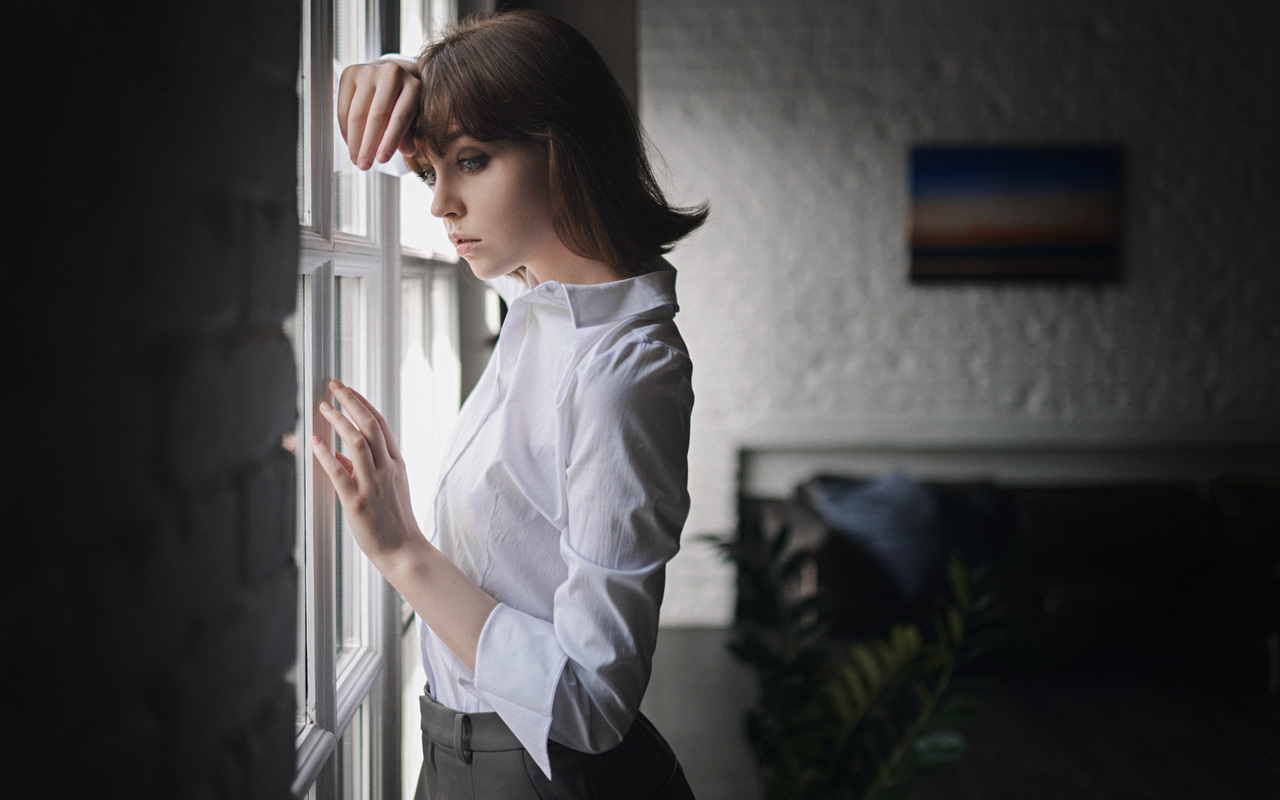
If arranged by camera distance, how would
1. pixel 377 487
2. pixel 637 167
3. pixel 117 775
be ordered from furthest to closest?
1. pixel 637 167
2. pixel 377 487
3. pixel 117 775

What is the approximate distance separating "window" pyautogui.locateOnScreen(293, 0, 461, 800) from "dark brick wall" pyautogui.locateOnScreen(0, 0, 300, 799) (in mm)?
115

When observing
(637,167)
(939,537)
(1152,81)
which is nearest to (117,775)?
(637,167)

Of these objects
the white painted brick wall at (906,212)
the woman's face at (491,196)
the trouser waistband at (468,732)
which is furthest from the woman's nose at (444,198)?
the white painted brick wall at (906,212)

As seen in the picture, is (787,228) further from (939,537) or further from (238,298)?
(238,298)

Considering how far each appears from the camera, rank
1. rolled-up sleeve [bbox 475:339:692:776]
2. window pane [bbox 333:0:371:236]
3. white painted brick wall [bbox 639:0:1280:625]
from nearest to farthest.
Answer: rolled-up sleeve [bbox 475:339:692:776]
window pane [bbox 333:0:371:236]
white painted brick wall [bbox 639:0:1280:625]

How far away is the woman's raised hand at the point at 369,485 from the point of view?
0.81 metres

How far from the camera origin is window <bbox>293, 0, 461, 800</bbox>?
0.91 m

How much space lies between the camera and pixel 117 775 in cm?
49

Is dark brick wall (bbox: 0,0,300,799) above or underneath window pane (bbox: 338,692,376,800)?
above

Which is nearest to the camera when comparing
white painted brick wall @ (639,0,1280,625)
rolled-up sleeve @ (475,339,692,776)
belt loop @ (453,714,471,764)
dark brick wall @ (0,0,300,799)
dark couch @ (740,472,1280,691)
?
dark brick wall @ (0,0,300,799)

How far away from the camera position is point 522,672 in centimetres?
82

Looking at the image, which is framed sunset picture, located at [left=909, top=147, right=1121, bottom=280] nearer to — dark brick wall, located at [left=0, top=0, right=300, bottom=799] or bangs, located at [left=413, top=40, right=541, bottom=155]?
bangs, located at [left=413, top=40, right=541, bottom=155]

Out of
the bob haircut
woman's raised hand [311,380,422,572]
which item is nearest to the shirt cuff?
woman's raised hand [311,380,422,572]

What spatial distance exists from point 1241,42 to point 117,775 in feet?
18.1
